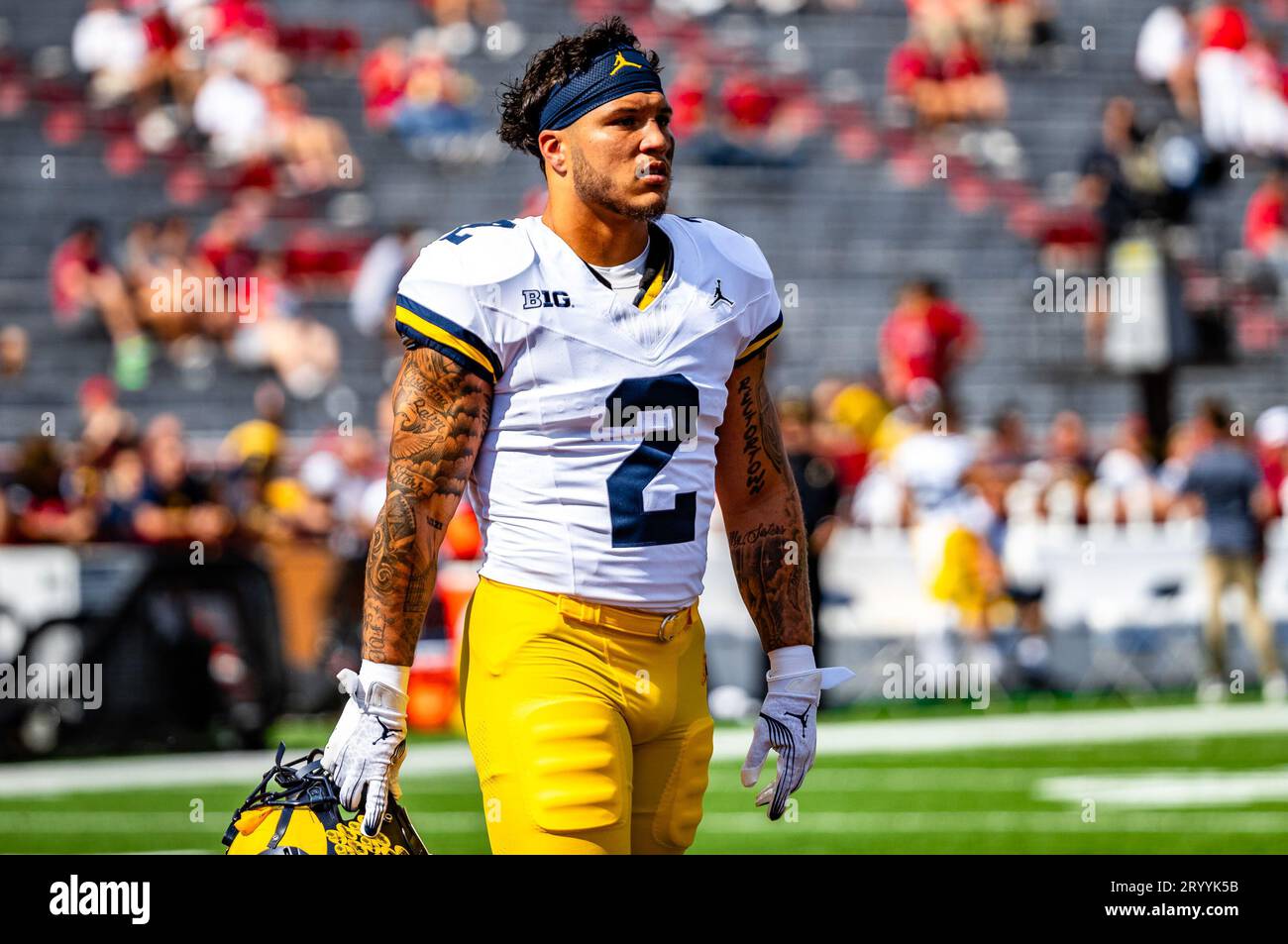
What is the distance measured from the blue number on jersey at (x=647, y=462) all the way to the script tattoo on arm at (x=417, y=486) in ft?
0.94

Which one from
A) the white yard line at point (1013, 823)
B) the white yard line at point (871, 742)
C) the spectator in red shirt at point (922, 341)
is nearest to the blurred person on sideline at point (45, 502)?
the white yard line at point (871, 742)

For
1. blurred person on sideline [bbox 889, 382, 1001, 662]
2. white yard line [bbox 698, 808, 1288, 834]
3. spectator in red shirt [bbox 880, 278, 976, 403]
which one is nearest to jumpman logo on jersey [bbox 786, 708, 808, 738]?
white yard line [bbox 698, 808, 1288, 834]

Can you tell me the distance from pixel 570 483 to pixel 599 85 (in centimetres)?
79

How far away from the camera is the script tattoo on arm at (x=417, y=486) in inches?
155

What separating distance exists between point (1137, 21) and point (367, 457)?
1091cm

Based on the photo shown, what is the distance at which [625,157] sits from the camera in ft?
13.0

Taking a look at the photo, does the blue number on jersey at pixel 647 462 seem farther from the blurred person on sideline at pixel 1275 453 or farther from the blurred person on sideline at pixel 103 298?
the blurred person on sideline at pixel 103 298

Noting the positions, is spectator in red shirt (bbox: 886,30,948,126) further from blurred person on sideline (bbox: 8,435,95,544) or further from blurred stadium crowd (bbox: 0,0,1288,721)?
blurred person on sideline (bbox: 8,435,95,544)

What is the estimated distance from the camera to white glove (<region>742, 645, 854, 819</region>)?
4273mm

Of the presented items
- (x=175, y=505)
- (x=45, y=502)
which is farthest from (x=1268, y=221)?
(x=45, y=502)

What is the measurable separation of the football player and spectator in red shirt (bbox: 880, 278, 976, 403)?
1124 centimetres

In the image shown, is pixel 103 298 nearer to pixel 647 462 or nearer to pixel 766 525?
pixel 766 525

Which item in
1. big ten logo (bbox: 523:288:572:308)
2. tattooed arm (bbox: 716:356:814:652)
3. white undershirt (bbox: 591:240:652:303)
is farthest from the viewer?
tattooed arm (bbox: 716:356:814:652)
